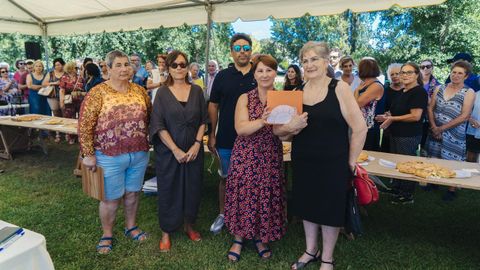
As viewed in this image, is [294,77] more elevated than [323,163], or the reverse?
[294,77]

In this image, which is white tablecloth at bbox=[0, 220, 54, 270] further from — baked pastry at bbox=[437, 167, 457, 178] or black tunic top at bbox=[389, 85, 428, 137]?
black tunic top at bbox=[389, 85, 428, 137]

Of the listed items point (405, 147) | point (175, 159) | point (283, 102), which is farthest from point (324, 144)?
point (405, 147)

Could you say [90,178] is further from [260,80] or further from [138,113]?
[260,80]

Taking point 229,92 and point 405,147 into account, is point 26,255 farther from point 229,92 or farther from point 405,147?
point 405,147

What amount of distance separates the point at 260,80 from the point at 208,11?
11.7ft

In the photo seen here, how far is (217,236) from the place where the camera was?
3.29m

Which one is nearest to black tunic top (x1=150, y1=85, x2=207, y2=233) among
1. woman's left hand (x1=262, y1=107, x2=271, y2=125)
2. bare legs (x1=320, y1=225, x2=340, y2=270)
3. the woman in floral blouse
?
the woman in floral blouse

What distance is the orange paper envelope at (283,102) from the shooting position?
227cm

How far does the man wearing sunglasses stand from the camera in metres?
2.96

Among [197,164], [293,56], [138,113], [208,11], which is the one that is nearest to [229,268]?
[197,164]

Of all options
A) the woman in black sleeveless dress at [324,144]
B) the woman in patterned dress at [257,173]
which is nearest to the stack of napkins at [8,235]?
the woman in patterned dress at [257,173]

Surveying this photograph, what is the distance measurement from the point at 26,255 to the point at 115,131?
4.61 feet

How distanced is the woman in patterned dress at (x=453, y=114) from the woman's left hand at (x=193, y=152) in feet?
10.5

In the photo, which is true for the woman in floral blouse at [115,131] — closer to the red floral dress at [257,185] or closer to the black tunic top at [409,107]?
the red floral dress at [257,185]
